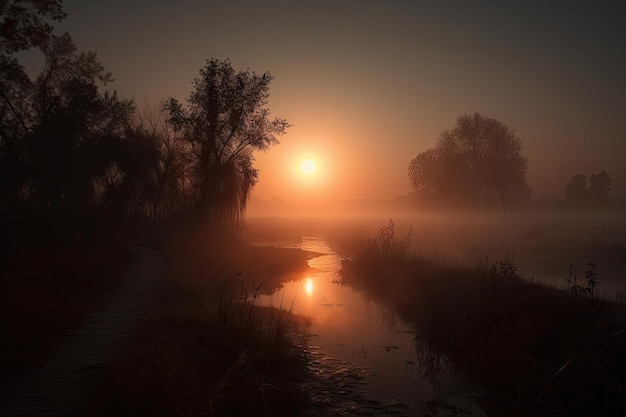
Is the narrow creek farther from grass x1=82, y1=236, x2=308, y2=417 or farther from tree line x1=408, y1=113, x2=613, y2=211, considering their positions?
tree line x1=408, y1=113, x2=613, y2=211

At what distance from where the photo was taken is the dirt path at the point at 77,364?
5.97 meters

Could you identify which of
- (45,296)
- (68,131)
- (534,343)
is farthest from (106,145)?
(534,343)

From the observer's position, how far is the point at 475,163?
55.3 m

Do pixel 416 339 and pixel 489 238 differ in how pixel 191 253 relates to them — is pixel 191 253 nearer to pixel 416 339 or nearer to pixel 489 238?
pixel 416 339

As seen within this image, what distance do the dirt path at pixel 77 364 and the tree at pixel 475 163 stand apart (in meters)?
50.3

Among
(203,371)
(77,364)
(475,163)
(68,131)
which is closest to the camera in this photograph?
(77,364)

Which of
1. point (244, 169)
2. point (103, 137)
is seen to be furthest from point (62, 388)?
point (103, 137)

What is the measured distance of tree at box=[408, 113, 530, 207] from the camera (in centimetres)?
5494

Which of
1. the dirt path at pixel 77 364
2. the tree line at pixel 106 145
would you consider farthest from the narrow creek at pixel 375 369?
the tree line at pixel 106 145

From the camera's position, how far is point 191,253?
27312 mm

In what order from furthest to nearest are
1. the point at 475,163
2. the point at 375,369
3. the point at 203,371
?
the point at 475,163
the point at 375,369
the point at 203,371

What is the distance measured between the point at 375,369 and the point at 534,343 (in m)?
3.72

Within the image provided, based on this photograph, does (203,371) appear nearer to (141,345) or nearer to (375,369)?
(141,345)

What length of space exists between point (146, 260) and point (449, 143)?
48041mm
